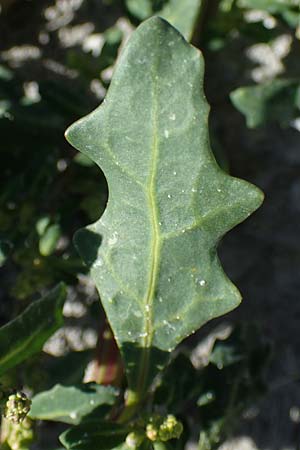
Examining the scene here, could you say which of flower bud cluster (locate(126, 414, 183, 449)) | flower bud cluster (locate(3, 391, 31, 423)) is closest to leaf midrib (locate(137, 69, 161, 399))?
flower bud cluster (locate(126, 414, 183, 449))

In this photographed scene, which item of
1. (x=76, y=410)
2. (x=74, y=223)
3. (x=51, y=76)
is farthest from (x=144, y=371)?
(x=51, y=76)

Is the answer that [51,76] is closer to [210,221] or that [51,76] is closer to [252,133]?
[252,133]

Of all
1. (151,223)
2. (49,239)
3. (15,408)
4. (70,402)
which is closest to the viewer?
(15,408)

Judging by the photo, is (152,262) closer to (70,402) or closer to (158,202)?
(158,202)

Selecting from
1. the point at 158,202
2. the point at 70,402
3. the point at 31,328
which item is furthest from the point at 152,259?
the point at 70,402

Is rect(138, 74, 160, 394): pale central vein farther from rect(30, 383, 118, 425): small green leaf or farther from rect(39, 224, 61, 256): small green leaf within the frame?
rect(39, 224, 61, 256): small green leaf
